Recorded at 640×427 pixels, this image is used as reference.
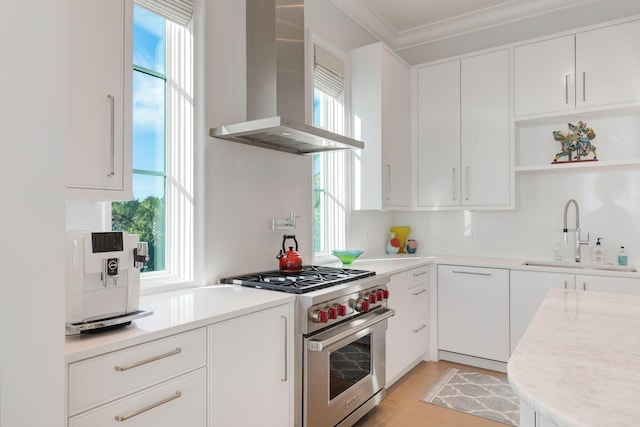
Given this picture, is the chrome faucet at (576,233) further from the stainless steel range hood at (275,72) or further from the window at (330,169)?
the stainless steel range hood at (275,72)

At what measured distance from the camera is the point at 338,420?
7.30ft

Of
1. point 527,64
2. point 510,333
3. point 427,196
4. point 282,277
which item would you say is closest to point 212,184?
point 282,277

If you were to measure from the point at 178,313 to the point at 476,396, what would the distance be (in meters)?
2.28

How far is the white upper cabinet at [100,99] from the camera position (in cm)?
141

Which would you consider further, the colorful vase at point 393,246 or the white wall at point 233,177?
the colorful vase at point 393,246

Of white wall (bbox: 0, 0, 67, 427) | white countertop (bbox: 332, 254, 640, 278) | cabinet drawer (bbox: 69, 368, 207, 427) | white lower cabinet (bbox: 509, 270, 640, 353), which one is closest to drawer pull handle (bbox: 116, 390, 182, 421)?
cabinet drawer (bbox: 69, 368, 207, 427)

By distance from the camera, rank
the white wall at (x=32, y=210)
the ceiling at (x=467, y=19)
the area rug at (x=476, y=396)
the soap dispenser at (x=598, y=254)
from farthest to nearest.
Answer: the ceiling at (x=467, y=19) < the soap dispenser at (x=598, y=254) < the area rug at (x=476, y=396) < the white wall at (x=32, y=210)

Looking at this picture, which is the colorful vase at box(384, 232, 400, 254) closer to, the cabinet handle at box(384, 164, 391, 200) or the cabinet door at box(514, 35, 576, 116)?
the cabinet handle at box(384, 164, 391, 200)

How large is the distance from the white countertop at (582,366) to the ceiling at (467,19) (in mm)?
2987

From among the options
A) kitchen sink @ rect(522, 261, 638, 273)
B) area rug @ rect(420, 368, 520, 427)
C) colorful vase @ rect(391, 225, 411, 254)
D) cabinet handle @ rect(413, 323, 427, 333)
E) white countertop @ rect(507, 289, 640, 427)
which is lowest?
area rug @ rect(420, 368, 520, 427)

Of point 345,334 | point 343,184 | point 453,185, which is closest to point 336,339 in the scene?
point 345,334

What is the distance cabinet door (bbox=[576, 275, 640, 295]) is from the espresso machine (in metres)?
2.97

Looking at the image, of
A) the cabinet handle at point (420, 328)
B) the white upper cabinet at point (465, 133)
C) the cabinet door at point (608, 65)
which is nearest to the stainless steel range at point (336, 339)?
the cabinet handle at point (420, 328)

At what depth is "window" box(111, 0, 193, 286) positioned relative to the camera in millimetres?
2080
